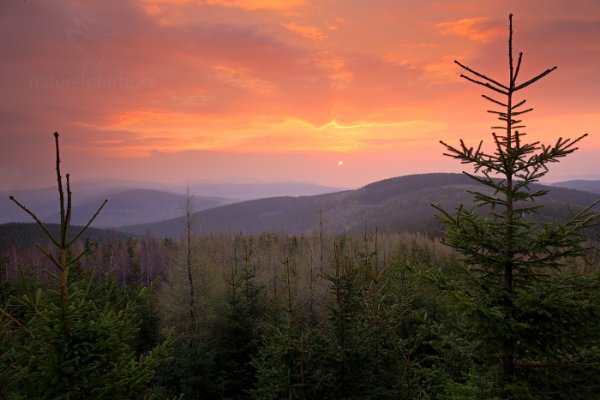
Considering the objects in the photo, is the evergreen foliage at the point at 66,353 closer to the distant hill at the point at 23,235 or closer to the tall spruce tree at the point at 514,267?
the tall spruce tree at the point at 514,267

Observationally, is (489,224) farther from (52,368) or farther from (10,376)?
(10,376)

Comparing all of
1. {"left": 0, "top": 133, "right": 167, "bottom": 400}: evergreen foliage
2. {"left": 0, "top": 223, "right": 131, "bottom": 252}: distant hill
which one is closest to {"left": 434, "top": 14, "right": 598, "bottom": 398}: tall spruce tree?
{"left": 0, "top": 133, "right": 167, "bottom": 400}: evergreen foliage

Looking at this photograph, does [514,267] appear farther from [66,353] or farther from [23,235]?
[23,235]

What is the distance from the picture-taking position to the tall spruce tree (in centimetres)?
436

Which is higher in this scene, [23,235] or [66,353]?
[66,353]

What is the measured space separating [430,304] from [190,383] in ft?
48.8

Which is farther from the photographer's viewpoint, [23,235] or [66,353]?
[23,235]

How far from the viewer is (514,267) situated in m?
4.95

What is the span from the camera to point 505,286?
197 inches

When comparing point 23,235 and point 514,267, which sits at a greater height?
point 514,267

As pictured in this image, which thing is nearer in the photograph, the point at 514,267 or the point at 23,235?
the point at 514,267

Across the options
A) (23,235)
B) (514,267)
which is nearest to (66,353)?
(514,267)

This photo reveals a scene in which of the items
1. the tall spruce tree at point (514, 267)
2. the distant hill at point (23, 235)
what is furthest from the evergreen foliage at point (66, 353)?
the distant hill at point (23, 235)

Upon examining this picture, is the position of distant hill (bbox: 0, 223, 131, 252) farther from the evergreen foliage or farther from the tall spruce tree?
the tall spruce tree
